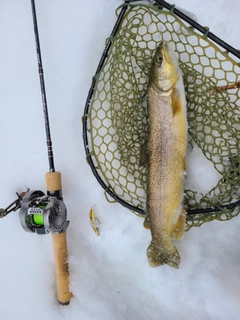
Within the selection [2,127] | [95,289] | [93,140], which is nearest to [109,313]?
[95,289]

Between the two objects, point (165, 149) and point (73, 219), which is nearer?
point (165, 149)

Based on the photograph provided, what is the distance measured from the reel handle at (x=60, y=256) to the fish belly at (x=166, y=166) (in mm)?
491

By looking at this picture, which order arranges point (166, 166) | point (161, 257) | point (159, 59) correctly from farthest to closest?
point (161, 257) → point (166, 166) → point (159, 59)

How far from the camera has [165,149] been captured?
173cm

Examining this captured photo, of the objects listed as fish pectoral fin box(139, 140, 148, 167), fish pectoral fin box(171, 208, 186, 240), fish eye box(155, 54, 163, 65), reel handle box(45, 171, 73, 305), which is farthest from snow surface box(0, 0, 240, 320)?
fish eye box(155, 54, 163, 65)

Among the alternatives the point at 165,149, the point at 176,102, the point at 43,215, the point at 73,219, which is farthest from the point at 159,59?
the point at 73,219

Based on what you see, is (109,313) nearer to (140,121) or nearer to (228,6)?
(140,121)

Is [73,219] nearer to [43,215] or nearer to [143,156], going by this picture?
[43,215]

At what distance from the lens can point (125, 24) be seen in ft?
6.42

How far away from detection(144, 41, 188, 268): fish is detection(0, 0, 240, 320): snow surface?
0.31 m

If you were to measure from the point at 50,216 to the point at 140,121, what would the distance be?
2.23ft

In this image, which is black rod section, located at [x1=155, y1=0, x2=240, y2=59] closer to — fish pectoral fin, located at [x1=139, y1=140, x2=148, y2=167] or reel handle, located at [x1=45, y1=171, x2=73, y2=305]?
fish pectoral fin, located at [x1=139, y1=140, x2=148, y2=167]

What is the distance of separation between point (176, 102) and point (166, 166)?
0.31 metres

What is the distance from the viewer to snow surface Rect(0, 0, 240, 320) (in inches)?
79.4
